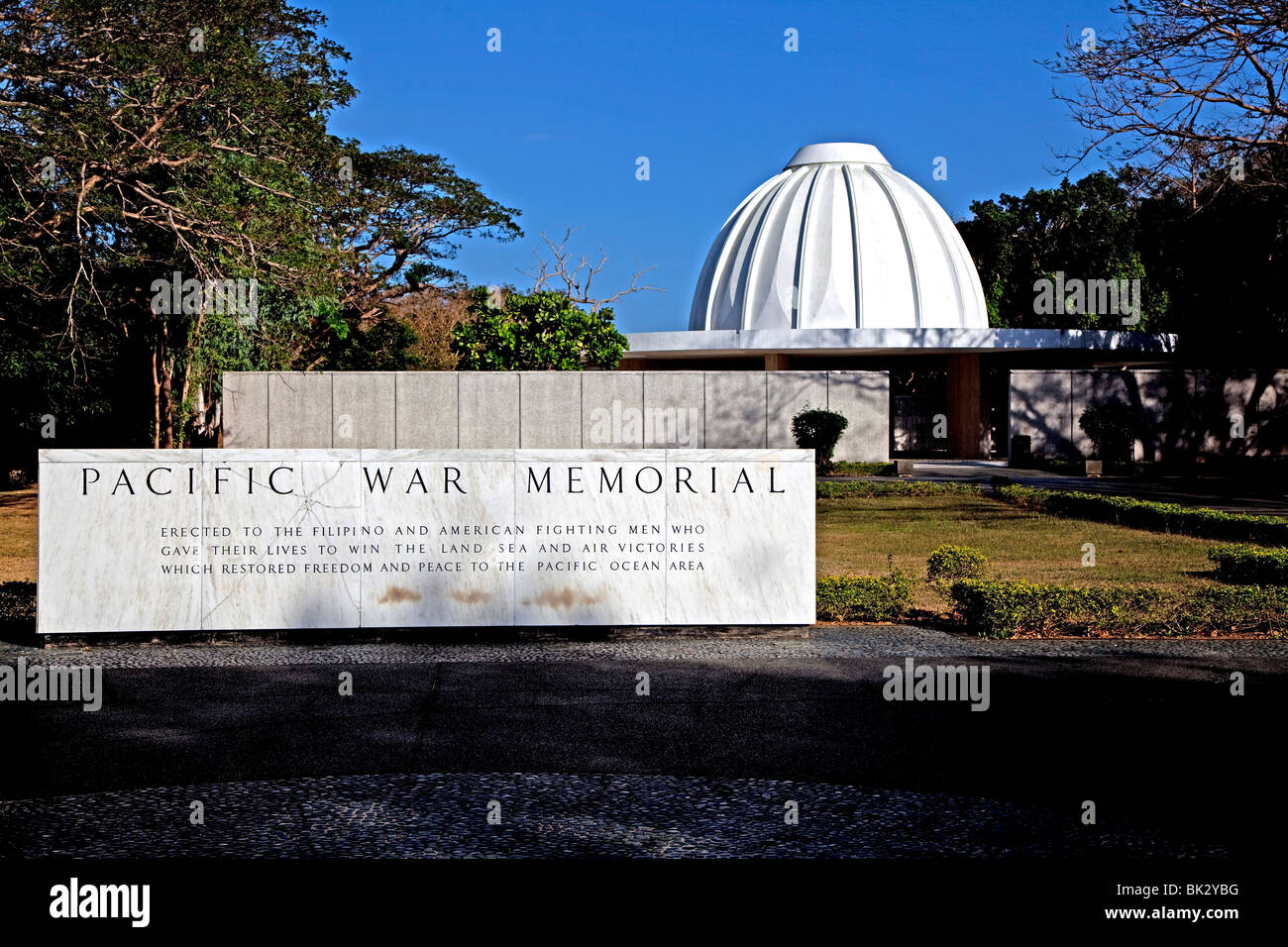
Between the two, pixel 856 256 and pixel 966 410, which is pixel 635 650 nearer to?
pixel 966 410

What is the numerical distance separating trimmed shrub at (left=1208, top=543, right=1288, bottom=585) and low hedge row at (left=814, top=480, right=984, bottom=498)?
1081 cm

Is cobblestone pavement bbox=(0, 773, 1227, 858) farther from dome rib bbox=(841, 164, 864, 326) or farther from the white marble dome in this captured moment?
dome rib bbox=(841, 164, 864, 326)

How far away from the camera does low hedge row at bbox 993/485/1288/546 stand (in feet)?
51.3

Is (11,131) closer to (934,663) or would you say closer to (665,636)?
(665,636)

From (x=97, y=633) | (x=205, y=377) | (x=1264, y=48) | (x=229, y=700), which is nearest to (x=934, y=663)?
(x=229, y=700)

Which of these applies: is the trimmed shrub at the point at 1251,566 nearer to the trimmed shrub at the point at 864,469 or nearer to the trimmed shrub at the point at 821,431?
the trimmed shrub at the point at 864,469

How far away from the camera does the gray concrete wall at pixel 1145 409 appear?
34406mm

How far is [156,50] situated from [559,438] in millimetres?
14158

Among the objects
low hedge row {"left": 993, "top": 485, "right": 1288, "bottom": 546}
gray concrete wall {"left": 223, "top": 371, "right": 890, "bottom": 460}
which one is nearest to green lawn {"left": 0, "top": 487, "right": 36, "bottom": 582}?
gray concrete wall {"left": 223, "top": 371, "right": 890, "bottom": 460}

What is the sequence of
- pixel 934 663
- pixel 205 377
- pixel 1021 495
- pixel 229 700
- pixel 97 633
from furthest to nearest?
pixel 205 377 → pixel 1021 495 → pixel 97 633 → pixel 934 663 → pixel 229 700

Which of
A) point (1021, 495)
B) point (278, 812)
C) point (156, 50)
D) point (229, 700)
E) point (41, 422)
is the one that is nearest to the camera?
point (278, 812)

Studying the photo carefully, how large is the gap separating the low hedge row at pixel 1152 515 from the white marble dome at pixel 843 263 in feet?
65.4

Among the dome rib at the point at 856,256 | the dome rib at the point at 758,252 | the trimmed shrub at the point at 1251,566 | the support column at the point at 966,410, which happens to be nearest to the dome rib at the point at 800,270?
the dome rib at the point at 758,252

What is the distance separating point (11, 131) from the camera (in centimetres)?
1694
